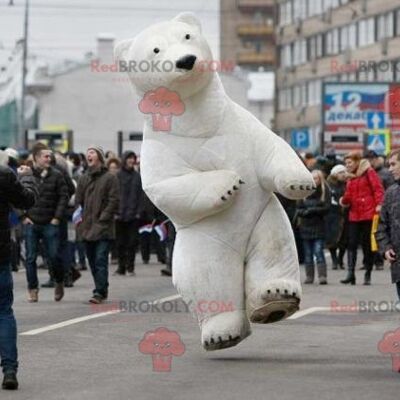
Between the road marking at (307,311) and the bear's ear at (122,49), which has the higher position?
the bear's ear at (122,49)

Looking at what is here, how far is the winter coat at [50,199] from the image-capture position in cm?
2061

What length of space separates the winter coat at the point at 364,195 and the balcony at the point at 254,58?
4532 inches

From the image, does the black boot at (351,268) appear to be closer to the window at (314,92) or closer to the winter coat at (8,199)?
the winter coat at (8,199)

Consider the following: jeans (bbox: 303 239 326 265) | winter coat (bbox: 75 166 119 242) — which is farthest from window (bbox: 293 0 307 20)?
winter coat (bbox: 75 166 119 242)

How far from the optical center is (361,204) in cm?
2347

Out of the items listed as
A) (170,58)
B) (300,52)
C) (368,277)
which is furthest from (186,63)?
(300,52)

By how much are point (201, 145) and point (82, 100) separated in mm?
83870

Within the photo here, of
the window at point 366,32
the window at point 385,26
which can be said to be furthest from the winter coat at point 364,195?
the window at point 366,32

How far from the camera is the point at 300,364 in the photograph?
13789 mm

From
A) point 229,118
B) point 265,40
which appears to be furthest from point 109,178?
point 265,40

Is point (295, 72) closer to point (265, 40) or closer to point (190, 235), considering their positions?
point (265, 40)

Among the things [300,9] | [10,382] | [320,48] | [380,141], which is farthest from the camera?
[300,9]

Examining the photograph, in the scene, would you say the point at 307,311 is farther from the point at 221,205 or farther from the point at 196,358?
the point at 221,205

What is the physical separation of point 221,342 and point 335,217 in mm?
14146
